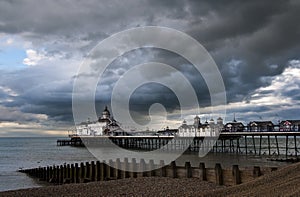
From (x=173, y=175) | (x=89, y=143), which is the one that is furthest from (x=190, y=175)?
(x=89, y=143)

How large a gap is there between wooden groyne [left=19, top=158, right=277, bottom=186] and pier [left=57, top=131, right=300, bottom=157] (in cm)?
3230

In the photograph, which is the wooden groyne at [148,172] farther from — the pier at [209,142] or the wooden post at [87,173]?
the pier at [209,142]

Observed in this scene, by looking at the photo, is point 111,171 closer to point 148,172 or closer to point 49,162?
point 148,172

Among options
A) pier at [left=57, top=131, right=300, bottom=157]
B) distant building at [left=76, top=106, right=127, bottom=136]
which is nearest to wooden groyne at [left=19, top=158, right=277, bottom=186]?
pier at [left=57, top=131, right=300, bottom=157]

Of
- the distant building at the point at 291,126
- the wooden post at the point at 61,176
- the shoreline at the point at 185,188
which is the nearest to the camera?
the shoreline at the point at 185,188

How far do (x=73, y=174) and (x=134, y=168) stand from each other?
5985mm

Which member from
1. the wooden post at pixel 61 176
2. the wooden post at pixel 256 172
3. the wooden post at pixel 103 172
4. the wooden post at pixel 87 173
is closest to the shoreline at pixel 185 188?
the wooden post at pixel 256 172

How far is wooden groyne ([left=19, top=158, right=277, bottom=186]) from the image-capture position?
13.4 meters

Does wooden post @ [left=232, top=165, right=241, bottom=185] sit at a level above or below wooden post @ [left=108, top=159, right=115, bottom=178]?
above

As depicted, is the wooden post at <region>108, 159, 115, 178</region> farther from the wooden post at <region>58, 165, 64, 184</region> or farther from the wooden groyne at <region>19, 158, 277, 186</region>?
the wooden post at <region>58, 165, 64, 184</region>

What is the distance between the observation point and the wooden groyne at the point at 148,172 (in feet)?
44.0

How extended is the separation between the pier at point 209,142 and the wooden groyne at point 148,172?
3230cm

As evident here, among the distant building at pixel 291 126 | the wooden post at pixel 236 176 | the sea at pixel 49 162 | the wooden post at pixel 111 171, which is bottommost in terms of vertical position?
the sea at pixel 49 162

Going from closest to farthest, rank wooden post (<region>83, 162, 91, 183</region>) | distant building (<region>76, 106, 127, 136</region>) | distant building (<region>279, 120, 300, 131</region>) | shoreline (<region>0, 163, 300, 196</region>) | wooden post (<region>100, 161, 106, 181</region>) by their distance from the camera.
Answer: shoreline (<region>0, 163, 300, 196</region>) < wooden post (<region>100, 161, 106, 181</region>) < wooden post (<region>83, 162, 91, 183</region>) < distant building (<region>279, 120, 300, 131</region>) < distant building (<region>76, 106, 127, 136</region>)
